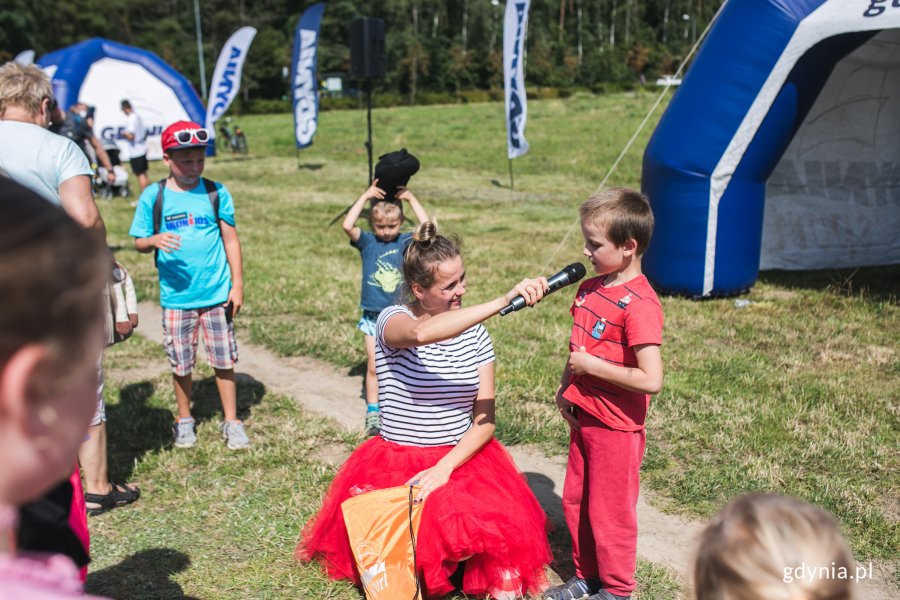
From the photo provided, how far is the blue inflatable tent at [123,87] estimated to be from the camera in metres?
20.6

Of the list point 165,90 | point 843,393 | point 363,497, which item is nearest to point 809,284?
point 843,393

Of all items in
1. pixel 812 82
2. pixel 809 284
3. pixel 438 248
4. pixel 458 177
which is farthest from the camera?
pixel 458 177

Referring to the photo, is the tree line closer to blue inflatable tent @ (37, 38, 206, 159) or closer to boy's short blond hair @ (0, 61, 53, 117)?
blue inflatable tent @ (37, 38, 206, 159)

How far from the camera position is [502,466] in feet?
11.2

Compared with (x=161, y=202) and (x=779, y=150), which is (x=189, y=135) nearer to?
(x=161, y=202)

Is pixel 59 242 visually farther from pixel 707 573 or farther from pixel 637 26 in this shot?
pixel 637 26

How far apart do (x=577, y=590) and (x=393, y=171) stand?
2.71 metres

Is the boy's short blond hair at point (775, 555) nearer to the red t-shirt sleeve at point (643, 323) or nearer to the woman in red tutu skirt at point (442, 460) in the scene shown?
the red t-shirt sleeve at point (643, 323)

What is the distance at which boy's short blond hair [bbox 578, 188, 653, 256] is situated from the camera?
298cm

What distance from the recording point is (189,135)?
14.6 ft

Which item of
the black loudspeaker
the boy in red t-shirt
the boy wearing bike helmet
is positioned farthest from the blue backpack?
the black loudspeaker

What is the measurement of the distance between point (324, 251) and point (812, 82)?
6123 millimetres

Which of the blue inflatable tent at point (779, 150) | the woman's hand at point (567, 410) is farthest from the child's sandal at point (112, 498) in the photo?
the blue inflatable tent at point (779, 150)

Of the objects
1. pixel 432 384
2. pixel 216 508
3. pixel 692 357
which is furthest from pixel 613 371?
pixel 692 357
